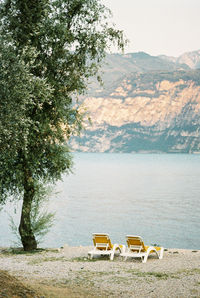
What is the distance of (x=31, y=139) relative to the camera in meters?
17.2

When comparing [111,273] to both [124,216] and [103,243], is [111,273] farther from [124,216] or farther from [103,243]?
[124,216]

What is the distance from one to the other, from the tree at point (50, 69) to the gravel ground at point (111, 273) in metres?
3.42

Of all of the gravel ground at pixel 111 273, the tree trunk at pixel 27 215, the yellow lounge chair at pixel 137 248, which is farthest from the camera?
the tree trunk at pixel 27 215

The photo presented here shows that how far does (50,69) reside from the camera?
58.4 ft

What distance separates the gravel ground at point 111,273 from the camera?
35.6 ft

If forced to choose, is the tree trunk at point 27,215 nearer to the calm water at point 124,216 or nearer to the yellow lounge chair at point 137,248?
the yellow lounge chair at point 137,248

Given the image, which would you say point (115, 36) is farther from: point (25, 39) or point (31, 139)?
point (31, 139)

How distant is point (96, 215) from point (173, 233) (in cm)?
1437

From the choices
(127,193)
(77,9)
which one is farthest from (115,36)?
(127,193)

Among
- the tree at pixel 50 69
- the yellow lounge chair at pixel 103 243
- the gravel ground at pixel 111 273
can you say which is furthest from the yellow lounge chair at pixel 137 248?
the tree at pixel 50 69

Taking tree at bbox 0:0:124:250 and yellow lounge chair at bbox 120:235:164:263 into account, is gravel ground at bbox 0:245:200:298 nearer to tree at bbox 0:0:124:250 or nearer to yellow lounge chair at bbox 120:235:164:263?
yellow lounge chair at bbox 120:235:164:263

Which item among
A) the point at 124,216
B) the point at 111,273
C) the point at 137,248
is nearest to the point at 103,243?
the point at 137,248

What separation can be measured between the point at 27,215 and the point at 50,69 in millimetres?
6305

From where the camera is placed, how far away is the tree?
56.8ft
